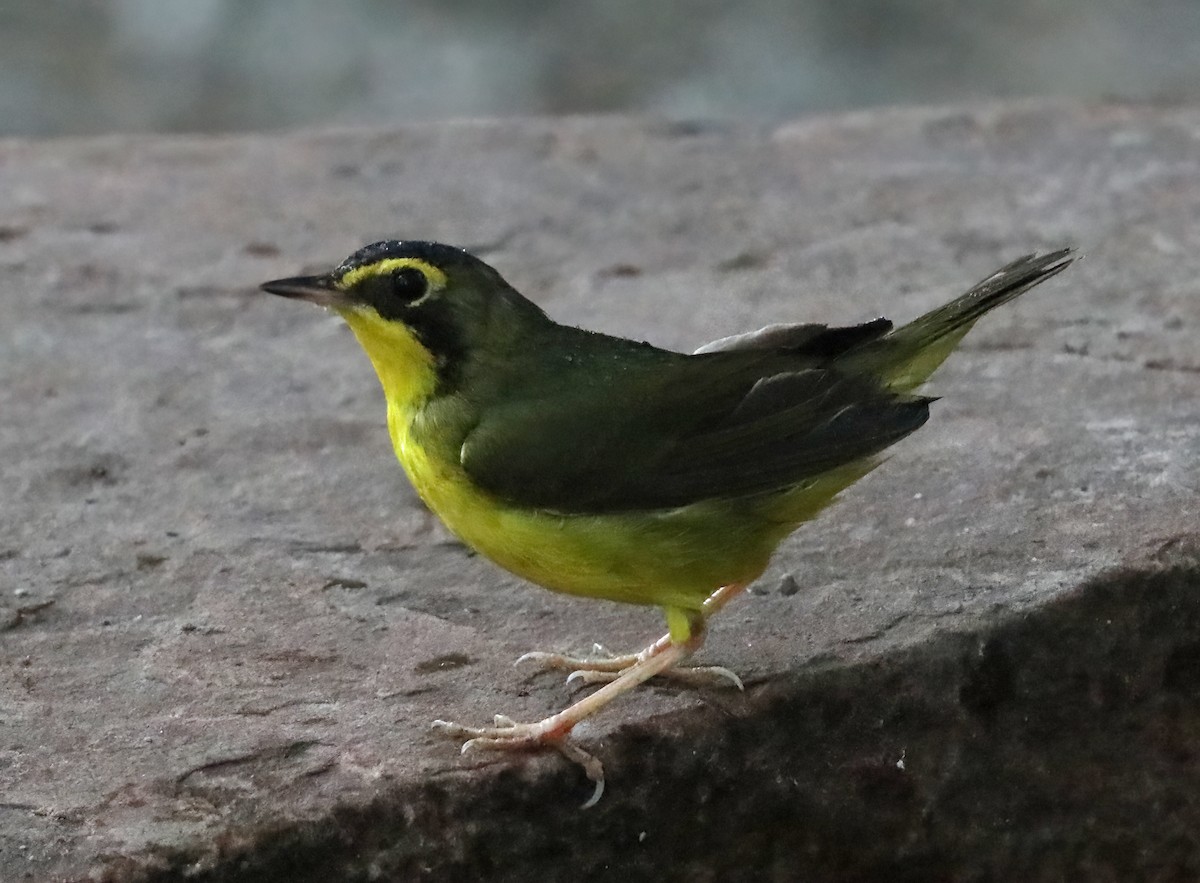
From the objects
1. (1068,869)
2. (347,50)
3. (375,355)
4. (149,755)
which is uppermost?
(347,50)

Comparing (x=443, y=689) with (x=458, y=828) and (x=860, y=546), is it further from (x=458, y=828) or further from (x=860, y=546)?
(x=860, y=546)

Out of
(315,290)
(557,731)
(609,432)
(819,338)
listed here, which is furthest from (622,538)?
(315,290)

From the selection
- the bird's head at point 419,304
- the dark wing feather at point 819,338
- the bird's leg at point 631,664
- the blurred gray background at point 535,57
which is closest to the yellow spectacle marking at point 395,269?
the bird's head at point 419,304

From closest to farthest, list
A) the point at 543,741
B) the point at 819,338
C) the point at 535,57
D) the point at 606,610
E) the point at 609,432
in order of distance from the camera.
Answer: the point at 543,741
the point at 609,432
the point at 819,338
the point at 606,610
the point at 535,57

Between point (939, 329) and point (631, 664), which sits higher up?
point (939, 329)

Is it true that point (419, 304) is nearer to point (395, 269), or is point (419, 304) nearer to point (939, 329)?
point (395, 269)

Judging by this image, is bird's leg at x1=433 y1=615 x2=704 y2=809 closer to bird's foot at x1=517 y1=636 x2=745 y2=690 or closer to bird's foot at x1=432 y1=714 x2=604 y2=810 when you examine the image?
bird's foot at x1=432 y1=714 x2=604 y2=810

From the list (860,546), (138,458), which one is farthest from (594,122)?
(860,546)
